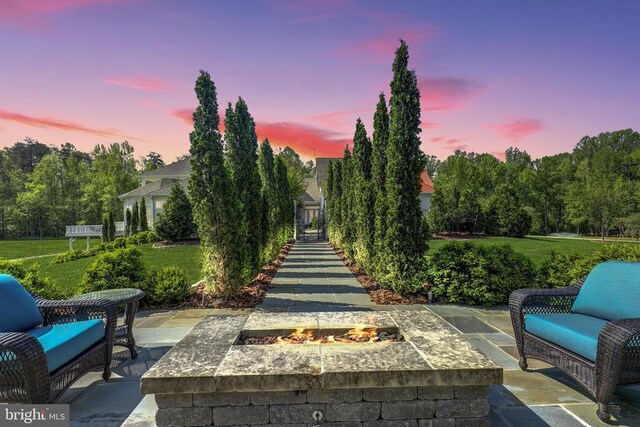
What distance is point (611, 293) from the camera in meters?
3.32

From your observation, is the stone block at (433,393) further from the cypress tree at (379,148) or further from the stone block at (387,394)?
the cypress tree at (379,148)

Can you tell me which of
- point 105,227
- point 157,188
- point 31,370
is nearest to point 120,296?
point 31,370

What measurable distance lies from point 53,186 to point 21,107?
36.3 meters

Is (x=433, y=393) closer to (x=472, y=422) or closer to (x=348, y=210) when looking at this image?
(x=472, y=422)

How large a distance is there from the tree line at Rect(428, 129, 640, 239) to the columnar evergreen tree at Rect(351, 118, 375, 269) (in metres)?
17.7

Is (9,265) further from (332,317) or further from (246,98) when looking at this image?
(246,98)

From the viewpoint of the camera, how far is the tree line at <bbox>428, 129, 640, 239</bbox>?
1038 inches

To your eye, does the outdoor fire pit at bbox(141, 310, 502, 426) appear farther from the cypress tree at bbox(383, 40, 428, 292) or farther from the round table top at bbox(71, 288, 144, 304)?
the cypress tree at bbox(383, 40, 428, 292)

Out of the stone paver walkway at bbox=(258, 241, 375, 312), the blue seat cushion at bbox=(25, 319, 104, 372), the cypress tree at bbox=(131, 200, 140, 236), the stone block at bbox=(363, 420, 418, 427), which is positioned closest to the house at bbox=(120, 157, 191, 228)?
the cypress tree at bbox=(131, 200, 140, 236)

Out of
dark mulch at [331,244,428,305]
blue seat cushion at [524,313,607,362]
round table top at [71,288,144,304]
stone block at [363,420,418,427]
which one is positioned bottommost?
dark mulch at [331,244,428,305]

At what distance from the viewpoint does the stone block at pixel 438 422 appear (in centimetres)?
226

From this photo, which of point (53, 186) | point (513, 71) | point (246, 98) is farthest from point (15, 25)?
point (53, 186)

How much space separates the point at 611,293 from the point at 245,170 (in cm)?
751

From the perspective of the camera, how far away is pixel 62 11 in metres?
6.40
